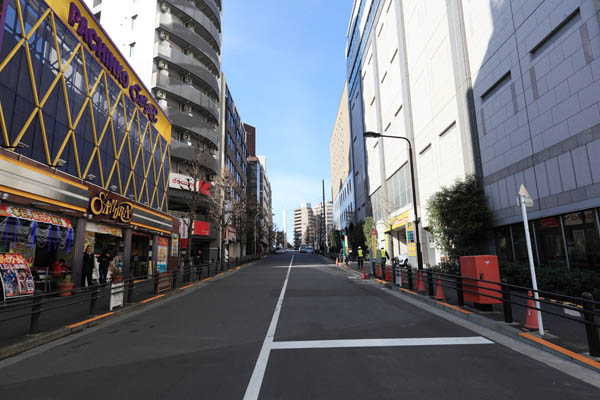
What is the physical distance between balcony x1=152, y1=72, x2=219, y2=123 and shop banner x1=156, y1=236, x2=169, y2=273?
16.9 metres

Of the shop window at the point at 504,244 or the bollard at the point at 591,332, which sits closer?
the bollard at the point at 591,332

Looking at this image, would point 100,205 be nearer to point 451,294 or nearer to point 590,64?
point 451,294

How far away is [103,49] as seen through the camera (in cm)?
1748

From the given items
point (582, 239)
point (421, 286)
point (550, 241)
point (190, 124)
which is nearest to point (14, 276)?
point (421, 286)

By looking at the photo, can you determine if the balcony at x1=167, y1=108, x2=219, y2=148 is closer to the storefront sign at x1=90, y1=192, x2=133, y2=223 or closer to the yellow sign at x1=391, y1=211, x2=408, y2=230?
the storefront sign at x1=90, y1=192, x2=133, y2=223

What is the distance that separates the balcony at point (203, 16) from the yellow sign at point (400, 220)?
30.6 metres

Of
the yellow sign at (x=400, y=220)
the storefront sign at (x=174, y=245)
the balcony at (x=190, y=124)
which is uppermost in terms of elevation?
the balcony at (x=190, y=124)

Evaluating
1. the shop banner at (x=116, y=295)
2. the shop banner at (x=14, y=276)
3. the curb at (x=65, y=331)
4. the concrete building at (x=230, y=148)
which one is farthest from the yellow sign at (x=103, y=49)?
the concrete building at (x=230, y=148)

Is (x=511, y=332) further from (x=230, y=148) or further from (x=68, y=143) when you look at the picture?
→ (x=230, y=148)

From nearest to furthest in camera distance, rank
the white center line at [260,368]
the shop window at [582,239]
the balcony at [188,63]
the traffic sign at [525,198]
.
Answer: the white center line at [260,368] < the traffic sign at [525,198] < the shop window at [582,239] < the balcony at [188,63]

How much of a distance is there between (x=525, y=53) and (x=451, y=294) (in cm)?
1024

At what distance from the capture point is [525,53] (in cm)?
1347

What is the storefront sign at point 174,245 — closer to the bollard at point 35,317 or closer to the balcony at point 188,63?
the balcony at point 188,63

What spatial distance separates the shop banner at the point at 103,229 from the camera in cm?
1532
